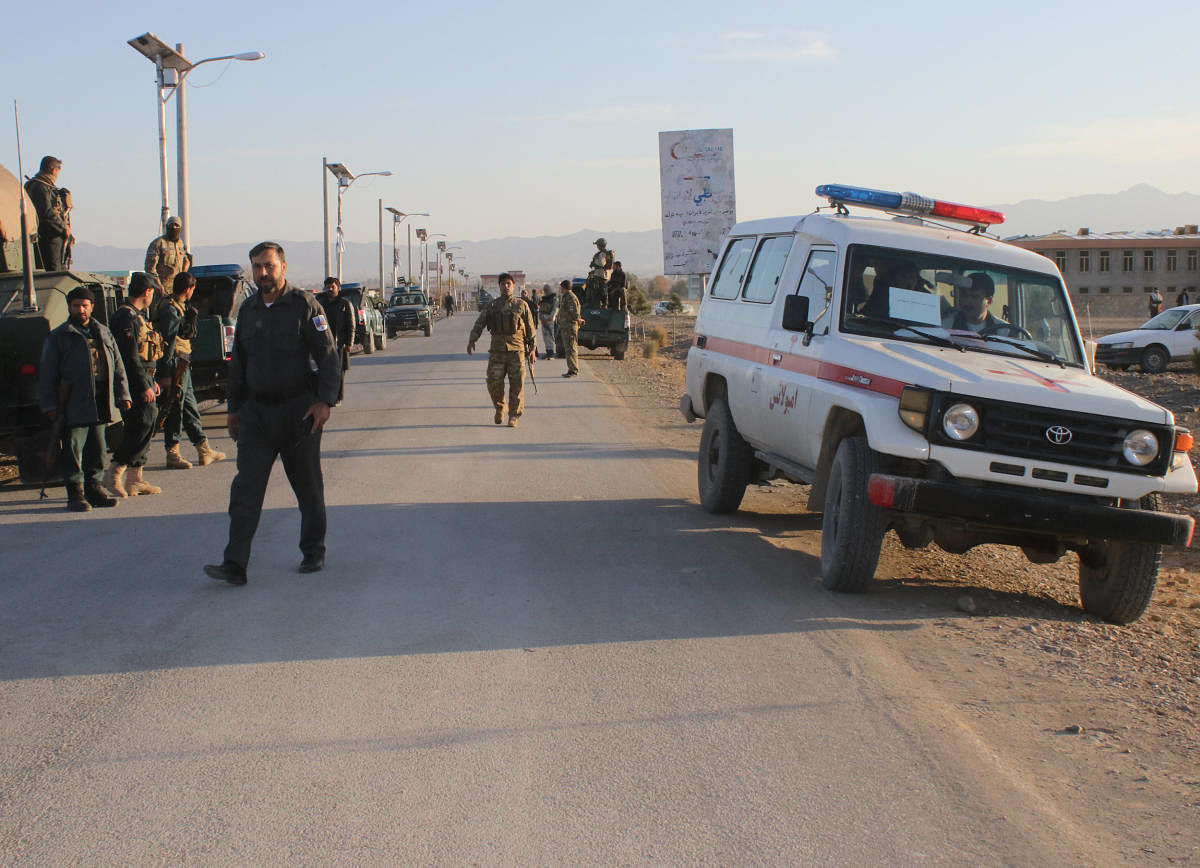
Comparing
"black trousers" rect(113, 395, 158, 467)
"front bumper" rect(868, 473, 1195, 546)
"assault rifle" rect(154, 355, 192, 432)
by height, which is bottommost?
"front bumper" rect(868, 473, 1195, 546)

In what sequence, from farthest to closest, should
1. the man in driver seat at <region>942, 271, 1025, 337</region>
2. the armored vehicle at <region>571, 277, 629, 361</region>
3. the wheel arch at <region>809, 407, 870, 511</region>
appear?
the armored vehicle at <region>571, 277, 629, 361</region> → the man in driver seat at <region>942, 271, 1025, 337</region> → the wheel arch at <region>809, 407, 870, 511</region>

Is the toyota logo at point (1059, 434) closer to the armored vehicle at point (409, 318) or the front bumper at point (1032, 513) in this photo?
the front bumper at point (1032, 513)

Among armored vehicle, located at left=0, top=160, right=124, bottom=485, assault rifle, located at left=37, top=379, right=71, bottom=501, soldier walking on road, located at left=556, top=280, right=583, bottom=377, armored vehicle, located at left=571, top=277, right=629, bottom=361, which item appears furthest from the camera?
armored vehicle, located at left=571, top=277, right=629, bottom=361

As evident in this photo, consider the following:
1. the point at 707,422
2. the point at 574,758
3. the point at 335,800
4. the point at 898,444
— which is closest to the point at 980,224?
the point at 707,422

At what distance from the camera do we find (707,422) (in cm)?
972

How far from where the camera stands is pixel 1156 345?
27.1 meters

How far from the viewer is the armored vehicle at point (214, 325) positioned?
1516cm

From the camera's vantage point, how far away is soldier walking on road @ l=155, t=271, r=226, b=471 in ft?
36.5

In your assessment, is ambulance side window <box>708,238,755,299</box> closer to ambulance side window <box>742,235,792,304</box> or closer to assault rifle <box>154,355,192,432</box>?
ambulance side window <box>742,235,792,304</box>

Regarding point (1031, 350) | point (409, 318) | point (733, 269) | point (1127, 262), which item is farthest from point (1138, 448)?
point (1127, 262)

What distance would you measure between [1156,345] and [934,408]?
2364cm

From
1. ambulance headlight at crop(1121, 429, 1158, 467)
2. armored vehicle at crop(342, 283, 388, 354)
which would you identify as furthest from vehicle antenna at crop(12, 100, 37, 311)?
armored vehicle at crop(342, 283, 388, 354)

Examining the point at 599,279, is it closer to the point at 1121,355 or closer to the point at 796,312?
the point at 1121,355

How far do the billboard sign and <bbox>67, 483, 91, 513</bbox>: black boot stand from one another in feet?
56.9
